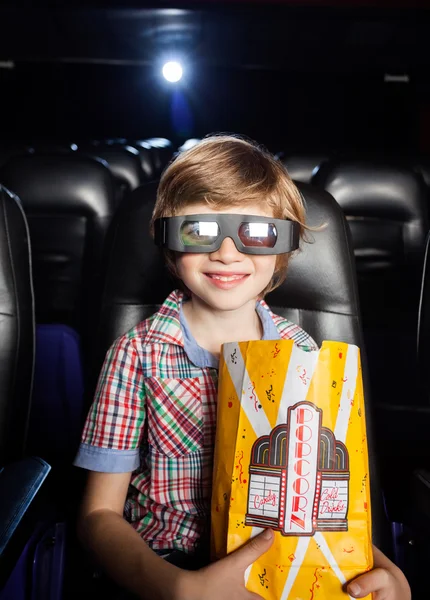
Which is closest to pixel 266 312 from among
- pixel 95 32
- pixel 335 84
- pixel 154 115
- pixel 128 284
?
pixel 128 284

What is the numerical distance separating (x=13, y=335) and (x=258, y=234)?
453mm

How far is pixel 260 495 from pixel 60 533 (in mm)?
408

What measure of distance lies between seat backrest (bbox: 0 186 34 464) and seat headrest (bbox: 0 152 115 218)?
0.78 meters

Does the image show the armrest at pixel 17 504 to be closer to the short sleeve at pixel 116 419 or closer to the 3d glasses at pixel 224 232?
the short sleeve at pixel 116 419

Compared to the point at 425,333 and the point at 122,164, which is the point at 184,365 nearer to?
the point at 425,333

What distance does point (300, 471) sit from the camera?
72 cm

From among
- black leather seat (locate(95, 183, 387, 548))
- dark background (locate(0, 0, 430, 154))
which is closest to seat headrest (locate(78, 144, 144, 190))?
dark background (locate(0, 0, 430, 154))

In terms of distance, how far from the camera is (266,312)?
3.52 ft

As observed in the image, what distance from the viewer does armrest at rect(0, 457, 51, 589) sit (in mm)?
866

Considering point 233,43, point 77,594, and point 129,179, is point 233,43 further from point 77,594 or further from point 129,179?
point 77,594

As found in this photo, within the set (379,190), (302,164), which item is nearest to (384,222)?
(379,190)

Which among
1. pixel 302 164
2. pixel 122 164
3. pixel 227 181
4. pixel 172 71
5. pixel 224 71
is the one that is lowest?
pixel 227 181

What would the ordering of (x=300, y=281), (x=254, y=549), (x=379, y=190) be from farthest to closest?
(x=379, y=190), (x=300, y=281), (x=254, y=549)

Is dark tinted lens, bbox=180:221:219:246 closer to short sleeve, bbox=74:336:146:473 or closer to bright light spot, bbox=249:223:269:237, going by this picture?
bright light spot, bbox=249:223:269:237
